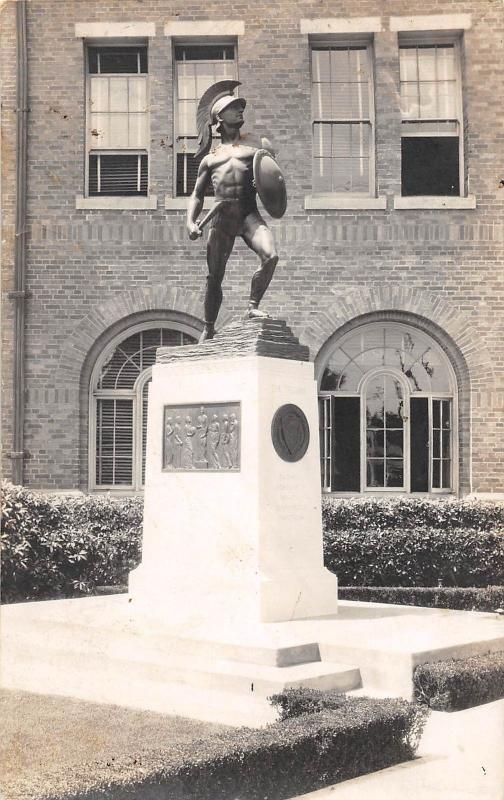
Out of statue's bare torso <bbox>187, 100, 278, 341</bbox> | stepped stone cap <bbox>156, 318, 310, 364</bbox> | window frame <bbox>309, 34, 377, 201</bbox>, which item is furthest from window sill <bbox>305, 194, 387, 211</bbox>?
stepped stone cap <bbox>156, 318, 310, 364</bbox>

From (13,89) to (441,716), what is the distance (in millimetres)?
12392

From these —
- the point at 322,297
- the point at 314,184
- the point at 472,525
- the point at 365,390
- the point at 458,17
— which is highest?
the point at 458,17

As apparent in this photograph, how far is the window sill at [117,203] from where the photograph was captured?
16.3 metres

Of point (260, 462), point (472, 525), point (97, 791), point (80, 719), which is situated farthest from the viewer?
point (472, 525)

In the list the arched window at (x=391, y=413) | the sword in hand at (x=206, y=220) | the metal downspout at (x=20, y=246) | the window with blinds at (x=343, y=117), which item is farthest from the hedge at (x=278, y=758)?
the window with blinds at (x=343, y=117)

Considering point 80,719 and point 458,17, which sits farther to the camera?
point 458,17

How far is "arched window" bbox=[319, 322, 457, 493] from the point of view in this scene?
645 inches

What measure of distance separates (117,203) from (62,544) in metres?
5.88

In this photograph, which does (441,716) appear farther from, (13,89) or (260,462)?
(13,89)

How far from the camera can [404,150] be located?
16.7m

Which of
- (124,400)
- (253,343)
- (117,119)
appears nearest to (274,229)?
(117,119)

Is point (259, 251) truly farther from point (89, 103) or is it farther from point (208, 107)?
point (89, 103)

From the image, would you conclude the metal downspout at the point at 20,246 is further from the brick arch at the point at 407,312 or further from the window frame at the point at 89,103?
the brick arch at the point at 407,312

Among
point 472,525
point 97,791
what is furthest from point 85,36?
point 97,791
